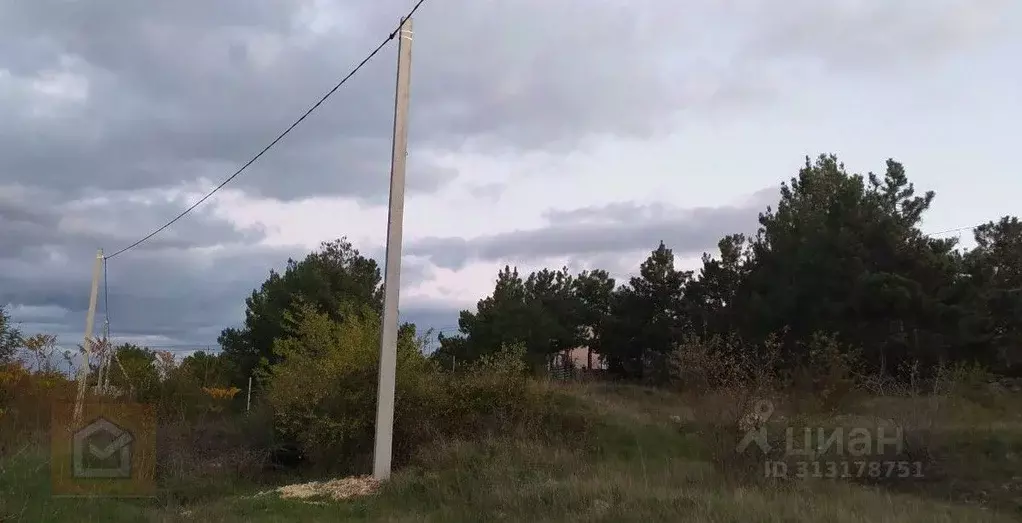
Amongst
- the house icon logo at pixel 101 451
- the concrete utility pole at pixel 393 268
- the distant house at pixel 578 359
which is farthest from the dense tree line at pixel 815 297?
the house icon logo at pixel 101 451

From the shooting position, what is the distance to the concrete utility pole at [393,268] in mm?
12648

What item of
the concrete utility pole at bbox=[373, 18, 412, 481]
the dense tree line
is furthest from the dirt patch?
the dense tree line

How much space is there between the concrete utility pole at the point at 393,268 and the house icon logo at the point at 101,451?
15.9 ft

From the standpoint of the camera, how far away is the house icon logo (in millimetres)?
13297

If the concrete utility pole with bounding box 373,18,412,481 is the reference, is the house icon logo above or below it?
below

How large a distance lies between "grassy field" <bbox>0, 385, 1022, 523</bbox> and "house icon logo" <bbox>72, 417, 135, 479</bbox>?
0.71m

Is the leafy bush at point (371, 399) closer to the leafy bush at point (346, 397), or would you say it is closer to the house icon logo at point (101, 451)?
the leafy bush at point (346, 397)

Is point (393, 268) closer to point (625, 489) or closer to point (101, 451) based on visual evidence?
point (625, 489)

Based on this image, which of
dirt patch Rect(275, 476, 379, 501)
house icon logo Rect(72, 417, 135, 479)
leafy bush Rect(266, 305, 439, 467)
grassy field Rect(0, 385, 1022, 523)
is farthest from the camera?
leafy bush Rect(266, 305, 439, 467)

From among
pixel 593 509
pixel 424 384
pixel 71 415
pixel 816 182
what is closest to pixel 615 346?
pixel 816 182

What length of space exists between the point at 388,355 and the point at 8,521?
18.1 feet

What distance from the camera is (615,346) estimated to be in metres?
45.7

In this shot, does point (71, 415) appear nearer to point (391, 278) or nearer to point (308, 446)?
point (308, 446)

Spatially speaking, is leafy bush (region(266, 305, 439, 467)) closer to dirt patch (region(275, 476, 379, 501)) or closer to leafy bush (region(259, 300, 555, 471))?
leafy bush (region(259, 300, 555, 471))
